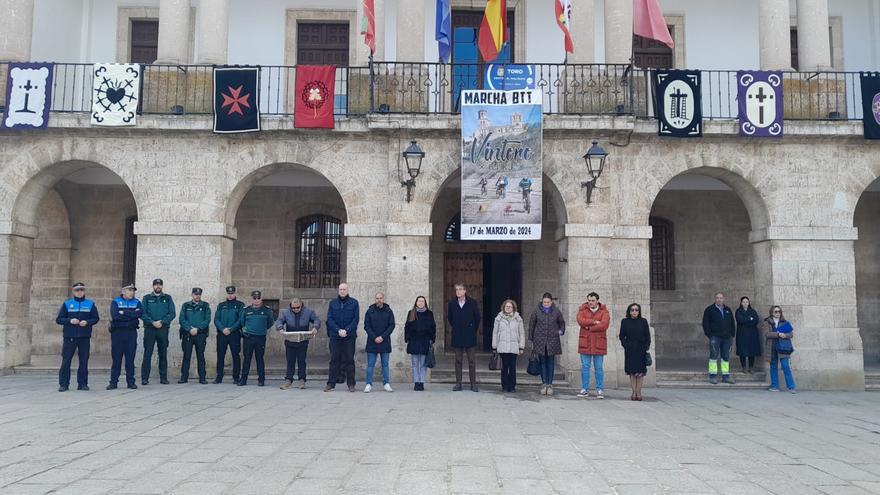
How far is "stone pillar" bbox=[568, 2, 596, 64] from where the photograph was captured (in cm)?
1279

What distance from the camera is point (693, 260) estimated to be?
15.8 metres

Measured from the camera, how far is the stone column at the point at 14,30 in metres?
12.7

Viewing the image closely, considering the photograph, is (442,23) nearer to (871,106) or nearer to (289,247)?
(289,247)

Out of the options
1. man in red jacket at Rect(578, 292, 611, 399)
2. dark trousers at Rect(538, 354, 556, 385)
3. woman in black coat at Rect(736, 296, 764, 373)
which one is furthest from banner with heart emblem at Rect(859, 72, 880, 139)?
dark trousers at Rect(538, 354, 556, 385)

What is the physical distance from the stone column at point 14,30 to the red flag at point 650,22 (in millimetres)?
13099

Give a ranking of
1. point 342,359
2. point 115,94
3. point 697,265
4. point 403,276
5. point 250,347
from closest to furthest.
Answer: point 342,359, point 250,347, point 403,276, point 115,94, point 697,265

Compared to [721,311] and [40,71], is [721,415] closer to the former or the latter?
[721,311]

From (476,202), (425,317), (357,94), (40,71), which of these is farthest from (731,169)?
(40,71)

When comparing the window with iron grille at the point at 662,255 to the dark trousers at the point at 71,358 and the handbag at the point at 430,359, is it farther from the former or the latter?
the dark trousers at the point at 71,358

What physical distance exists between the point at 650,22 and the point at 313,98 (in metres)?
7.03

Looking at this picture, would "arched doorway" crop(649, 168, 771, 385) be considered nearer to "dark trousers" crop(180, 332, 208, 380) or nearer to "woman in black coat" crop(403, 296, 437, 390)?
"woman in black coat" crop(403, 296, 437, 390)

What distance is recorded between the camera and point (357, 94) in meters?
12.8

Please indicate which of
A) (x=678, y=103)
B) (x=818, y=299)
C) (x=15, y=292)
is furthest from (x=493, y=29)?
(x=15, y=292)

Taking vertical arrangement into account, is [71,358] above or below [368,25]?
below
